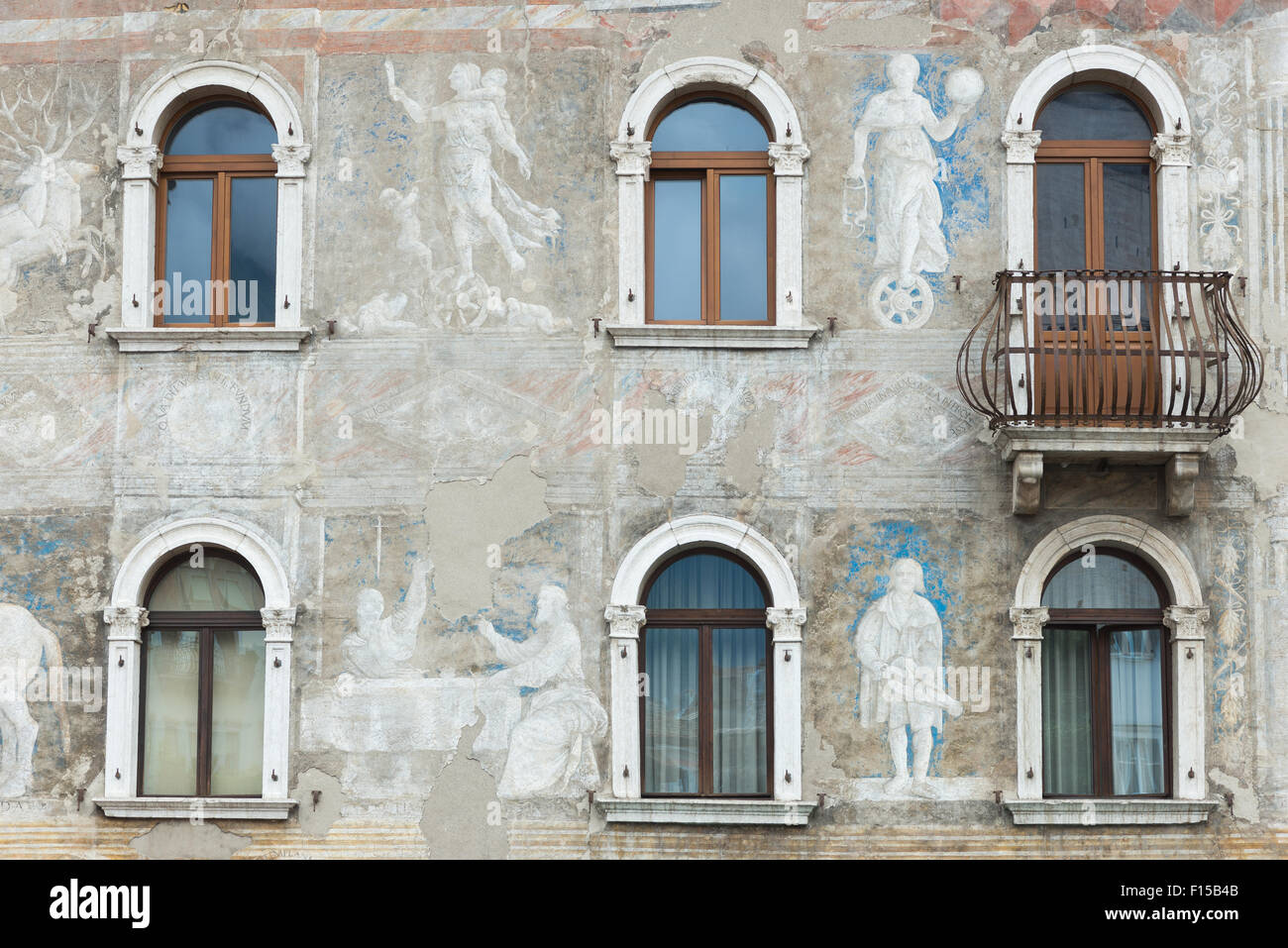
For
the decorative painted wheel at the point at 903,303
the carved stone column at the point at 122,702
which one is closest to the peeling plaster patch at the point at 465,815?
the carved stone column at the point at 122,702

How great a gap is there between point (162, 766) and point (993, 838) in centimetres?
637

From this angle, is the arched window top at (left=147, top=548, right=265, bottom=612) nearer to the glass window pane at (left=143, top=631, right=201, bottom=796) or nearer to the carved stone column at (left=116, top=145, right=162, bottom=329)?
the glass window pane at (left=143, top=631, right=201, bottom=796)

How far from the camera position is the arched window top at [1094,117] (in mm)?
14320

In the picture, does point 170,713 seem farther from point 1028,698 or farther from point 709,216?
point 1028,698

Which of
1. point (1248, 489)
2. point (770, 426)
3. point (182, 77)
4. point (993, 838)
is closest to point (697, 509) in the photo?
point (770, 426)

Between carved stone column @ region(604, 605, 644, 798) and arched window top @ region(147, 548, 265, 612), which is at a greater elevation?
arched window top @ region(147, 548, 265, 612)

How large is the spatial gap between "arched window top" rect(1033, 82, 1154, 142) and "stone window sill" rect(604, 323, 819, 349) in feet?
8.57

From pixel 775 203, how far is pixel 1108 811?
532 centimetres

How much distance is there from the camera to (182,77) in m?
14.4

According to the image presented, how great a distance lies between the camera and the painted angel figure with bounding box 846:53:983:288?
14.1 meters

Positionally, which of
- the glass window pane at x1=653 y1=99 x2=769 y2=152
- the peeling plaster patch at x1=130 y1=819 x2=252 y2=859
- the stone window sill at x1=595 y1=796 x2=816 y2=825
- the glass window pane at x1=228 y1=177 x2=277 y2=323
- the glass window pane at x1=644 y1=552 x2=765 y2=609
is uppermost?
the glass window pane at x1=653 y1=99 x2=769 y2=152

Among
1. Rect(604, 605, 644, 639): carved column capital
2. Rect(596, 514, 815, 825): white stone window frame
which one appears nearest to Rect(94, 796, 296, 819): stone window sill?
Rect(596, 514, 815, 825): white stone window frame

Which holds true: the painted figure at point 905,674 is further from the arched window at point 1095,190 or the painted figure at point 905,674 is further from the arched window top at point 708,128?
the arched window top at point 708,128

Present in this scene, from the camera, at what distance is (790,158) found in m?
14.1
